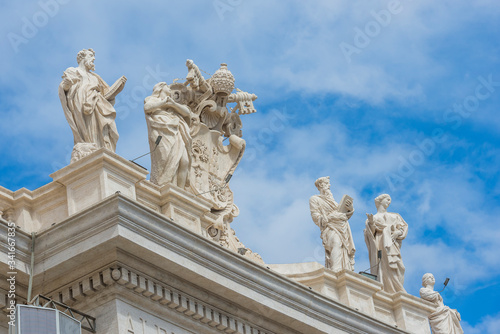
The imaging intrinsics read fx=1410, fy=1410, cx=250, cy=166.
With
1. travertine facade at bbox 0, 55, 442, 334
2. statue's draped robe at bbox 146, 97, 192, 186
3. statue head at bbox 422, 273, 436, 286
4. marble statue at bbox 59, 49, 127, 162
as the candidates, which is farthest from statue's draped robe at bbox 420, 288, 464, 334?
marble statue at bbox 59, 49, 127, 162

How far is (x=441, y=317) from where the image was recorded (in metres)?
24.2

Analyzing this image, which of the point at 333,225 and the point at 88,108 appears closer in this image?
the point at 88,108

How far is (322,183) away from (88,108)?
18.1ft

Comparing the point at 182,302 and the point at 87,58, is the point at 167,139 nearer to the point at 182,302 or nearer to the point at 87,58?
the point at 87,58

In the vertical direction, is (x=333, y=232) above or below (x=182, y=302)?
above

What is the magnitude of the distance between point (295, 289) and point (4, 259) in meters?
4.54

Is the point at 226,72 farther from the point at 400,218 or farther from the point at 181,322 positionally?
the point at 181,322

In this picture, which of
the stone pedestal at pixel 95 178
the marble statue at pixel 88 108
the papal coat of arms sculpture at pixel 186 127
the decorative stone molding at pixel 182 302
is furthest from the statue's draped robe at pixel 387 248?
the stone pedestal at pixel 95 178

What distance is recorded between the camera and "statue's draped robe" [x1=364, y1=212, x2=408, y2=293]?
24266 mm

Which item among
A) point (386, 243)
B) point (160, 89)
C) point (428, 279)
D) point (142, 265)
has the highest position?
point (160, 89)

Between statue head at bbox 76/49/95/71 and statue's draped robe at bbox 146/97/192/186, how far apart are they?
118 cm

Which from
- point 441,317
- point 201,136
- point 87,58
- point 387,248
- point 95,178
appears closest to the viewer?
point 95,178

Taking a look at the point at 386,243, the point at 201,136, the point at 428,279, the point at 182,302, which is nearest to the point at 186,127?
the point at 201,136

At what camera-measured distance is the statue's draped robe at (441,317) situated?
24.1 metres
